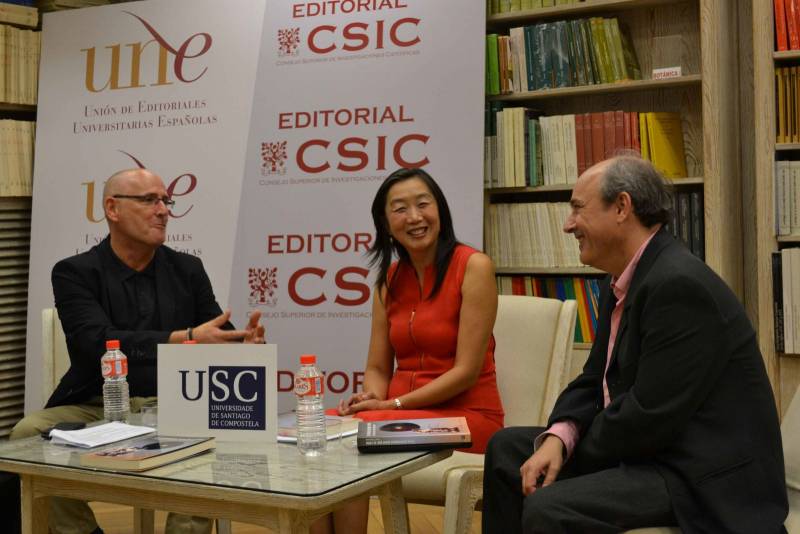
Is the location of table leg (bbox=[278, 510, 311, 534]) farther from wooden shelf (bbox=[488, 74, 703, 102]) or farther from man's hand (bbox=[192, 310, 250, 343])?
wooden shelf (bbox=[488, 74, 703, 102])

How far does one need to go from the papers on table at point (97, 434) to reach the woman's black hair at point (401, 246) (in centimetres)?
98

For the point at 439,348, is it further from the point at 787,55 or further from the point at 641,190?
the point at 787,55

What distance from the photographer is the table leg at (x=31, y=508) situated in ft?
7.34

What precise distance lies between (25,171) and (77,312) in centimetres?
205

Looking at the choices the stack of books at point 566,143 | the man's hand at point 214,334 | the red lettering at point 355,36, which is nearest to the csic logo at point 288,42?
the red lettering at point 355,36

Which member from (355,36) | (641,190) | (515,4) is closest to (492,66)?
(515,4)

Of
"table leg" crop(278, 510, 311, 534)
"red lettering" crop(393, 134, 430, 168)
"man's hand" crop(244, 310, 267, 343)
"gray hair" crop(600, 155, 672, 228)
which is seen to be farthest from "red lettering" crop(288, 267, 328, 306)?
"table leg" crop(278, 510, 311, 534)

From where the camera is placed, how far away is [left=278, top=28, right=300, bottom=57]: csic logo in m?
4.44

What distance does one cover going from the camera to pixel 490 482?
92.5 inches

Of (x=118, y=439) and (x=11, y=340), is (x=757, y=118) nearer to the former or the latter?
(x=118, y=439)

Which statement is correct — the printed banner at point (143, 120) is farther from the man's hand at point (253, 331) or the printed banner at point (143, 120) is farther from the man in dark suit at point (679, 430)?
the man in dark suit at point (679, 430)

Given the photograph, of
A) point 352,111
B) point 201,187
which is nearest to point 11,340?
point 201,187

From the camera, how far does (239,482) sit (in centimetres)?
190

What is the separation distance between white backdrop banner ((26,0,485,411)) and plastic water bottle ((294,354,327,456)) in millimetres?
1923
